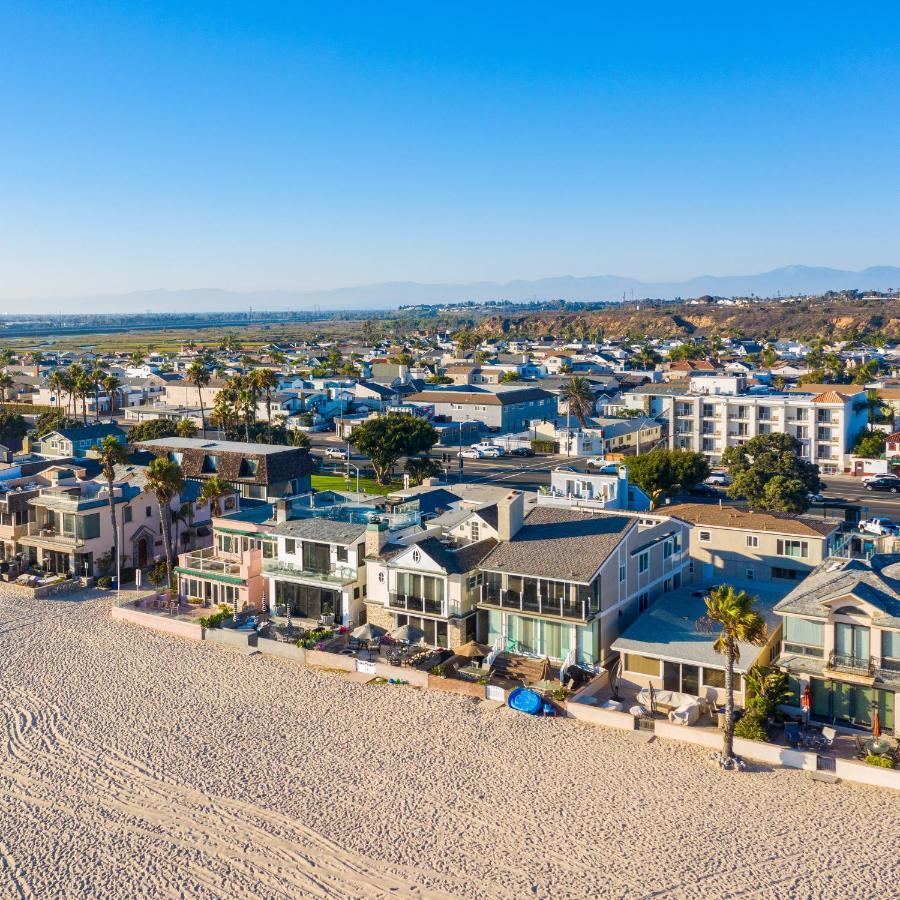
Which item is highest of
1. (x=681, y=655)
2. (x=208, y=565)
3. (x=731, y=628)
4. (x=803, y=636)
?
(x=731, y=628)

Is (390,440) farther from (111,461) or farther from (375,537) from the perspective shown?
(375,537)

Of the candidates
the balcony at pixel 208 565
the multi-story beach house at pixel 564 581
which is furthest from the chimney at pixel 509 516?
the balcony at pixel 208 565

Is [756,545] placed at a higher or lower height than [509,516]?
lower

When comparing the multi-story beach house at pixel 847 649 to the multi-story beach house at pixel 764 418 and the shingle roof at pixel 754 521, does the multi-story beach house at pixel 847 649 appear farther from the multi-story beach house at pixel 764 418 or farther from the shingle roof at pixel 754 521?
the multi-story beach house at pixel 764 418

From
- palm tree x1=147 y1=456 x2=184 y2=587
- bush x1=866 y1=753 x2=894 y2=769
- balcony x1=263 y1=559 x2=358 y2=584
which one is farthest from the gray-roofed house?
palm tree x1=147 y1=456 x2=184 y2=587

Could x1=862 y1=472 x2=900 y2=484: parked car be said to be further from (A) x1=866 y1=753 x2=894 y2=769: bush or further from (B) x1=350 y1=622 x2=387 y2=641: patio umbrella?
(A) x1=866 y1=753 x2=894 y2=769: bush

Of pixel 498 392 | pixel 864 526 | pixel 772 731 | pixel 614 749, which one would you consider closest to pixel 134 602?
pixel 614 749

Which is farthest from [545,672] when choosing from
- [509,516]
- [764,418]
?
[764,418]
